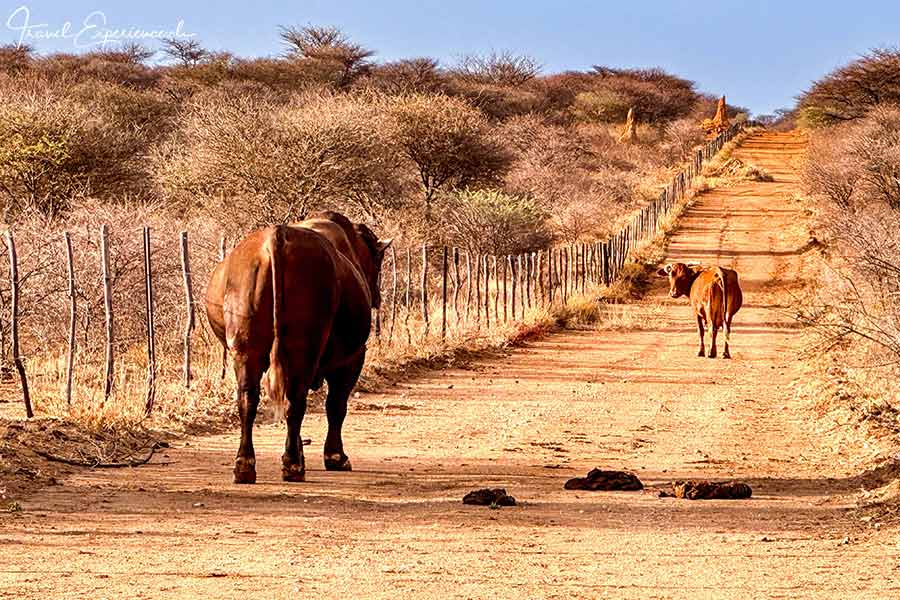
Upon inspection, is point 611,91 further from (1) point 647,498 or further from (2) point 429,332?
(1) point 647,498

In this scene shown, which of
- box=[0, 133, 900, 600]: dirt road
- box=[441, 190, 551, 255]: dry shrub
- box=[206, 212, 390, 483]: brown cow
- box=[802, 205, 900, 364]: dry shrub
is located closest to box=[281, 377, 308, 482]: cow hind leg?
box=[206, 212, 390, 483]: brown cow

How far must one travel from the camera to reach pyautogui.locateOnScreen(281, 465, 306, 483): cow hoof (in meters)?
9.95

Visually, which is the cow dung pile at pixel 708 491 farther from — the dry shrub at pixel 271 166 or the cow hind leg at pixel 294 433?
the dry shrub at pixel 271 166

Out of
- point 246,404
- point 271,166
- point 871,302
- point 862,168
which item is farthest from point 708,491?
point 862,168

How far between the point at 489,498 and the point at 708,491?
62.7 inches

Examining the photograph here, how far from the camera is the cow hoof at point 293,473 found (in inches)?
392

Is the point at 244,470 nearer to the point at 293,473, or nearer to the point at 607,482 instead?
the point at 293,473

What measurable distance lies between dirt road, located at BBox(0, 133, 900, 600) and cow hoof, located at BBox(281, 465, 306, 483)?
111 millimetres

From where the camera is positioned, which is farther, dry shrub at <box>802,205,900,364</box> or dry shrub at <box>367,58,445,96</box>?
dry shrub at <box>367,58,445,96</box>

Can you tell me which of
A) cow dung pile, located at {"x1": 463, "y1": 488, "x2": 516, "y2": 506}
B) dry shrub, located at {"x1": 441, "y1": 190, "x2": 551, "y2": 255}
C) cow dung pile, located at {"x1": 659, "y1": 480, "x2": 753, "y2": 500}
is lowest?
cow dung pile, located at {"x1": 659, "y1": 480, "x2": 753, "y2": 500}

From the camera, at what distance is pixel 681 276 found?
1016 inches

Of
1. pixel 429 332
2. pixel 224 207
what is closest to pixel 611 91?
pixel 224 207

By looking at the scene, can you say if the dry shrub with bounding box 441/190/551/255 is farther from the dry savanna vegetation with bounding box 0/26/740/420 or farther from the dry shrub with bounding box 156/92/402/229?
the dry shrub with bounding box 156/92/402/229

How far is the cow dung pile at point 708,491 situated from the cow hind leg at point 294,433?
2.56m
